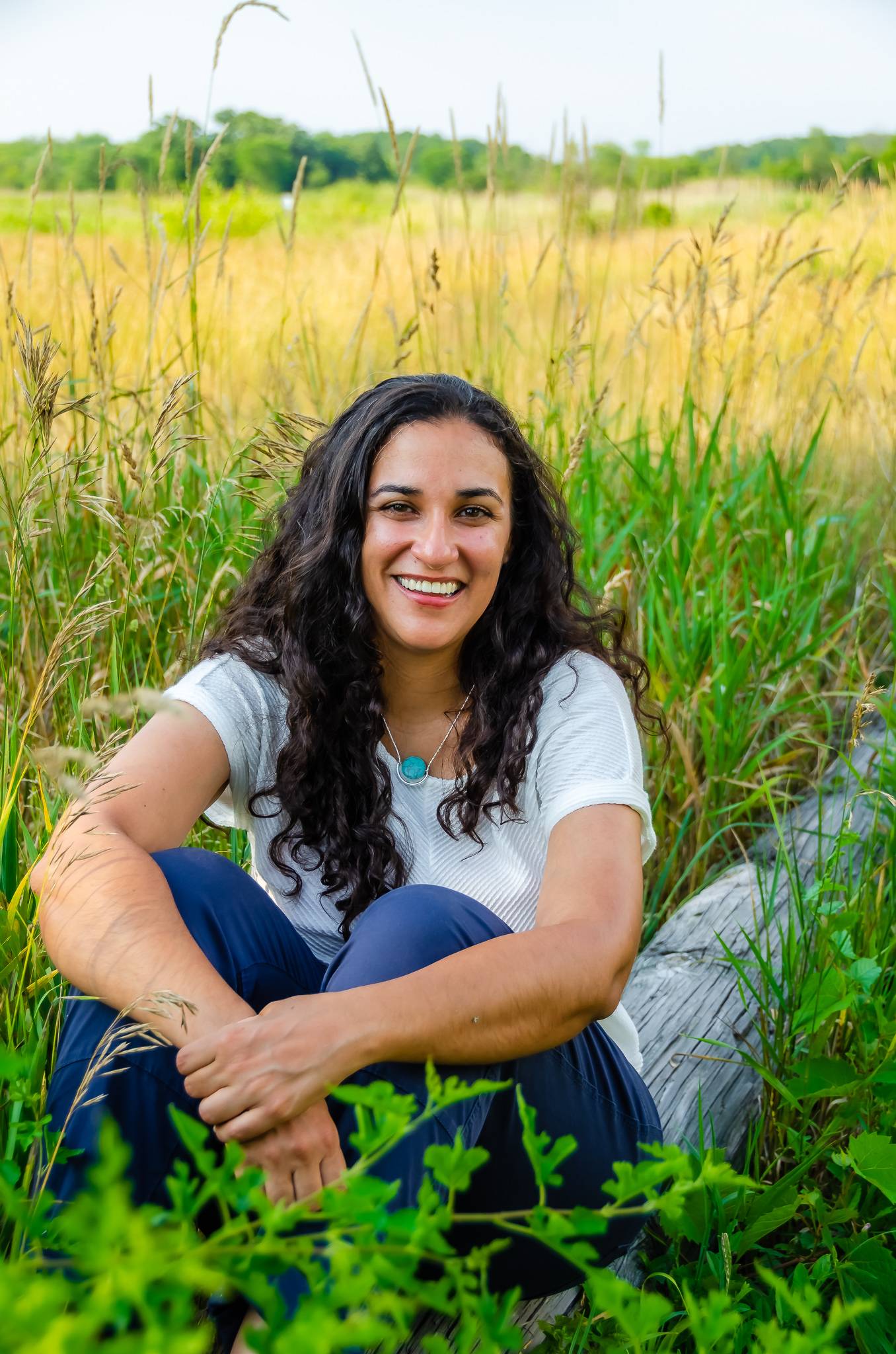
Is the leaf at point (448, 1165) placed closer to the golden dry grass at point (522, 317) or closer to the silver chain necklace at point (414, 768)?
the silver chain necklace at point (414, 768)

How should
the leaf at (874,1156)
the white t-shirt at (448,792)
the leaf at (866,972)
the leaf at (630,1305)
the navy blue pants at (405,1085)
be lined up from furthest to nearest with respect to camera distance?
the white t-shirt at (448,792) < the leaf at (866,972) < the leaf at (874,1156) < the navy blue pants at (405,1085) < the leaf at (630,1305)

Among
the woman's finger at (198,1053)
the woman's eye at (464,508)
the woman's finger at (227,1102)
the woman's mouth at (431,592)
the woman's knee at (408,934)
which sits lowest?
the woman's finger at (227,1102)

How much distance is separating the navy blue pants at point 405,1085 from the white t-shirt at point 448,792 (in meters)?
0.17

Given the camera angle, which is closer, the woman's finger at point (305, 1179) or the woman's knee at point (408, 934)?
the woman's finger at point (305, 1179)

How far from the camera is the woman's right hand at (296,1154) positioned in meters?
1.18

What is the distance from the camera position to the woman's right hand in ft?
3.88

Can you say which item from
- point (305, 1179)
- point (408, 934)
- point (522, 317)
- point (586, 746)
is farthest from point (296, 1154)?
point (522, 317)

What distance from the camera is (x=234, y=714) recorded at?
1636mm

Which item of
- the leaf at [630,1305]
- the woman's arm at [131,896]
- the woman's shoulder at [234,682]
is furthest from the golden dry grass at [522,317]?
the leaf at [630,1305]

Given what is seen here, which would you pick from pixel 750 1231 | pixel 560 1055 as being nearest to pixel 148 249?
pixel 560 1055

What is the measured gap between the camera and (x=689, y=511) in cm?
281

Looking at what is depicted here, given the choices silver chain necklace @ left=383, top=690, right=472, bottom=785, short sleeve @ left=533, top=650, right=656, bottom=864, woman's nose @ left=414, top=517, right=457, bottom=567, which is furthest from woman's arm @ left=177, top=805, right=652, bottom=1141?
woman's nose @ left=414, top=517, right=457, bottom=567

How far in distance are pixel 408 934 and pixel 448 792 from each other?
43 centimetres

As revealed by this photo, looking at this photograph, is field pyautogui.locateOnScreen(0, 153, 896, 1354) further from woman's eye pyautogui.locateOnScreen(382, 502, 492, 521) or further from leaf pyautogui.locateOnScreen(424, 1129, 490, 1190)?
woman's eye pyautogui.locateOnScreen(382, 502, 492, 521)
